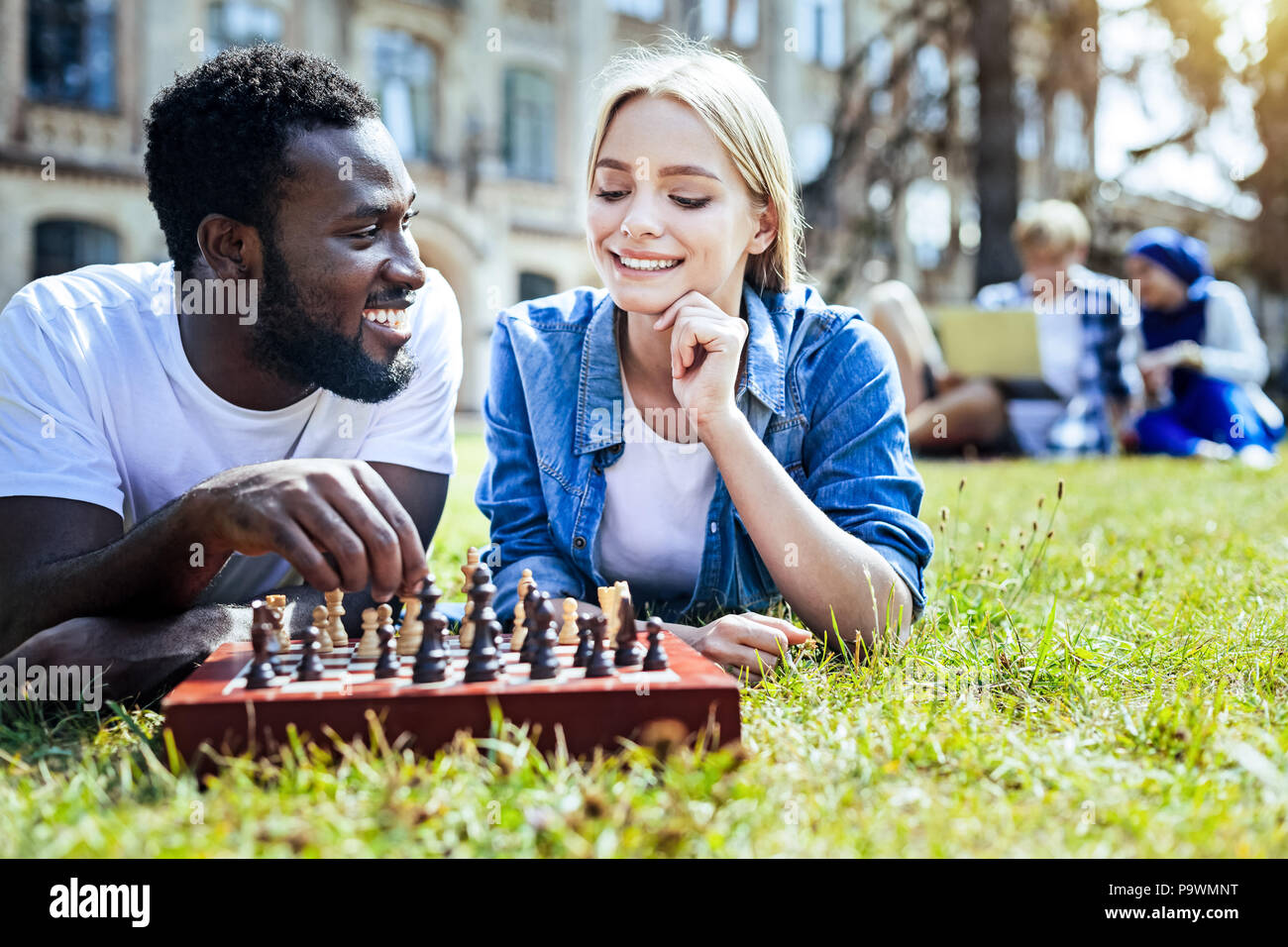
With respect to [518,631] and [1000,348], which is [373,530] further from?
[1000,348]

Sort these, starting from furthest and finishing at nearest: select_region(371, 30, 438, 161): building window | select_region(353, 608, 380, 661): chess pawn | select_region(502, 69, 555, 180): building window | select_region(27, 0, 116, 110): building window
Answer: select_region(502, 69, 555, 180): building window → select_region(371, 30, 438, 161): building window → select_region(27, 0, 116, 110): building window → select_region(353, 608, 380, 661): chess pawn

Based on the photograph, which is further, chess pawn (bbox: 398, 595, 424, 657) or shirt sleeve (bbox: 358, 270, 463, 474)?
shirt sleeve (bbox: 358, 270, 463, 474)

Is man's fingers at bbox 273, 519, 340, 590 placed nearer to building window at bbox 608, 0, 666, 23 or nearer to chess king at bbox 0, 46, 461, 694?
chess king at bbox 0, 46, 461, 694

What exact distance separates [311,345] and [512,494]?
659mm

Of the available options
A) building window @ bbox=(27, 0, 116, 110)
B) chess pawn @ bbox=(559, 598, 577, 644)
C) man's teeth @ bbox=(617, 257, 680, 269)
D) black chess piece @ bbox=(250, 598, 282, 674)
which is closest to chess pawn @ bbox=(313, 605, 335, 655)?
black chess piece @ bbox=(250, 598, 282, 674)

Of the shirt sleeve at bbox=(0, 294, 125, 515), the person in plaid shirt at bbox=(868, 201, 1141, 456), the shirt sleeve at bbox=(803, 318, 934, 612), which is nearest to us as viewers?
the shirt sleeve at bbox=(0, 294, 125, 515)

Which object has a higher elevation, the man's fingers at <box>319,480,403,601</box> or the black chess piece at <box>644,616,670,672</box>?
the man's fingers at <box>319,480,403,601</box>

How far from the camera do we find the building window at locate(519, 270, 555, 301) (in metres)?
24.0

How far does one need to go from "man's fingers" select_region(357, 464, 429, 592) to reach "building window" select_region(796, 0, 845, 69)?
26357 millimetres

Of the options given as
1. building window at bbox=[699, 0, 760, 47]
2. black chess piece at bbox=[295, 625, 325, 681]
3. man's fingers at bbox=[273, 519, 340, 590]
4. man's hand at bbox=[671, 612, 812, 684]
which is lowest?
man's hand at bbox=[671, 612, 812, 684]

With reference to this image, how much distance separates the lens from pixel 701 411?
8.80ft

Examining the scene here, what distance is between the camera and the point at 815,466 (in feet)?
9.92

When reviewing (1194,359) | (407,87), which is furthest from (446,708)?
(407,87)

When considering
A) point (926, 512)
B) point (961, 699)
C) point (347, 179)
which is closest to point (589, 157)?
point (347, 179)
